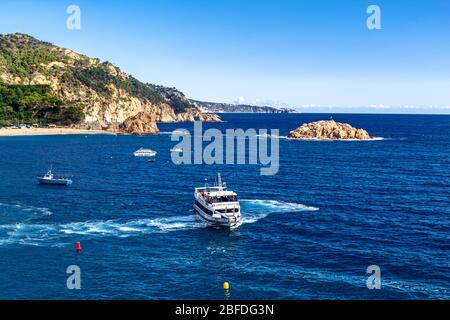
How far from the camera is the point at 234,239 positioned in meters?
79.2

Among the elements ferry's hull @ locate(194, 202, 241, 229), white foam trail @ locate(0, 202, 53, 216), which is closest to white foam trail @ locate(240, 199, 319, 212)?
ferry's hull @ locate(194, 202, 241, 229)

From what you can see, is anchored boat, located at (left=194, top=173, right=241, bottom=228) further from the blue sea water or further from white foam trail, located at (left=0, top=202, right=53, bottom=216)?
white foam trail, located at (left=0, top=202, right=53, bottom=216)

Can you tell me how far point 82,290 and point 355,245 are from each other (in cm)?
4323

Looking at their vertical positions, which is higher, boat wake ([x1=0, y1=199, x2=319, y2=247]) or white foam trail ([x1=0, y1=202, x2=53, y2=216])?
white foam trail ([x1=0, y1=202, x2=53, y2=216])

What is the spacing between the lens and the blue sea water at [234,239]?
191 ft

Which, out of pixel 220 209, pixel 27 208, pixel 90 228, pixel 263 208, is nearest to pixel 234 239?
Result: pixel 220 209

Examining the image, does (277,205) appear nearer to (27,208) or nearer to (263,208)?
(263,208)

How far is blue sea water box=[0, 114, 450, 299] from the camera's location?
58.3 meters

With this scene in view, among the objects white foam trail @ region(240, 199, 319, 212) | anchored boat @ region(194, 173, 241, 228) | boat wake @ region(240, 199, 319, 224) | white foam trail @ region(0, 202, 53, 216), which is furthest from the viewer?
white foam trail @ region(240, 199, 319, 212)

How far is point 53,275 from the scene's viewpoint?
2416 inches
